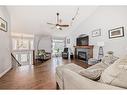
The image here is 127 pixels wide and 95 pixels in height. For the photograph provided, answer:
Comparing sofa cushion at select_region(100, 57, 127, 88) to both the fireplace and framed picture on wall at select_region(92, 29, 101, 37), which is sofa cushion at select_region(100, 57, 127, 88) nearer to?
framed picture on wall at select_region(92, 29, 101, 37)

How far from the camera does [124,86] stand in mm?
1168

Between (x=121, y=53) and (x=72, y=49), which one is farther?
(x=72, y=49)

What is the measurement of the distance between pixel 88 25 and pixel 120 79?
620 centimetres

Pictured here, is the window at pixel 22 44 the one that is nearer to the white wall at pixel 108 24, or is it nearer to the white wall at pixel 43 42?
the white wall at pixel 43 42

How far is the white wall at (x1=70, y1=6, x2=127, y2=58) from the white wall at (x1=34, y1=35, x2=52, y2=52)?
3295 millimetres

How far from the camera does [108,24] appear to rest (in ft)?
18.4

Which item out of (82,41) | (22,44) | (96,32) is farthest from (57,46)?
(96,32)

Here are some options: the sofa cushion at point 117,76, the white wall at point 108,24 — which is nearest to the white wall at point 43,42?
the white wall at point 108,24

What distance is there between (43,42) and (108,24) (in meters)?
5.22

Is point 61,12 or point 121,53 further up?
point 61,12

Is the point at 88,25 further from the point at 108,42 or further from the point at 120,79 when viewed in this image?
the point at 120,79

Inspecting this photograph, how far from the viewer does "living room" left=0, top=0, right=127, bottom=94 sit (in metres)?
3.03

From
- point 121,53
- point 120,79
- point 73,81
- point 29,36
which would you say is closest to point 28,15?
point 29,36

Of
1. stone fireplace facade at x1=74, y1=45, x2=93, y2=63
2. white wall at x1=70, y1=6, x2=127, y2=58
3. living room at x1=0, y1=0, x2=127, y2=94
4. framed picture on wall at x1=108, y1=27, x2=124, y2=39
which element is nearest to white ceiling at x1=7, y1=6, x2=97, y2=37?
living room at x1=0, y1=0, x2=127, y2=94
